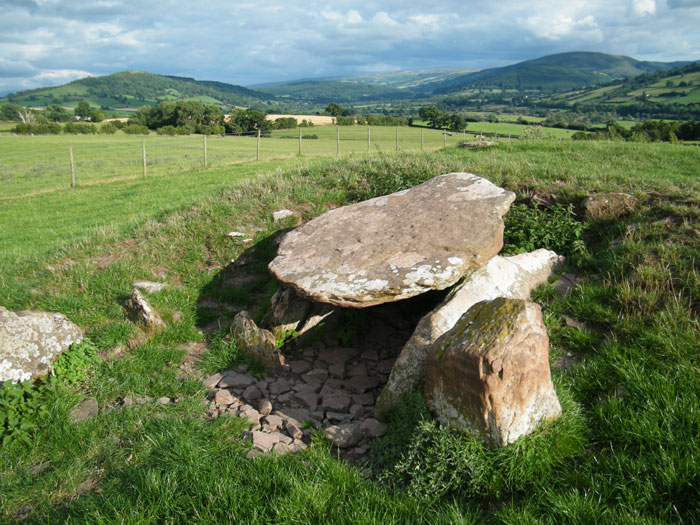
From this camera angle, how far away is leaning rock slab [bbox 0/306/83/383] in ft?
18.3

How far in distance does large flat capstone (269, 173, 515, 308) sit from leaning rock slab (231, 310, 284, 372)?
88 cm

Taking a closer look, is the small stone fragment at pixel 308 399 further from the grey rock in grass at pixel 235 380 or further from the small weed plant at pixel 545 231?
the small weed plant at pixel 545 231

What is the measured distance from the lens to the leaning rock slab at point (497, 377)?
12.1ft

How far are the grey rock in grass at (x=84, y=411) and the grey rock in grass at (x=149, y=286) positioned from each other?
8.95 feet

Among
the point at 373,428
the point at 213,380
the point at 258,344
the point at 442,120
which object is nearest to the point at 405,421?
the point at 373,428

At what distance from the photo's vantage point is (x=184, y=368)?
6.40 meters

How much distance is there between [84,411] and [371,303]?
3.68m

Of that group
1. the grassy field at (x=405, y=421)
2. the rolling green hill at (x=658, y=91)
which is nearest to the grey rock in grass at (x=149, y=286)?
the grassy field at (x=405, y=421)

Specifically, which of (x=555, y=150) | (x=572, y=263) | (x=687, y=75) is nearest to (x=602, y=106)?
(x=687, y=75)

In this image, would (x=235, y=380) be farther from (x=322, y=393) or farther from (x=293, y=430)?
(x=293, y=430)

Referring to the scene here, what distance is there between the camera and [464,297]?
573 centimetres

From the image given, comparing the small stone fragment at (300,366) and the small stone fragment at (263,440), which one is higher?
the small stone fragment at (263,440)

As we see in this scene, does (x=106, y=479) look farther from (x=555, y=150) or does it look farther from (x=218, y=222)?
(x=555, y=150)

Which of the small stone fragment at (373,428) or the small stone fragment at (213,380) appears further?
the small stone fragment at (213,380)
